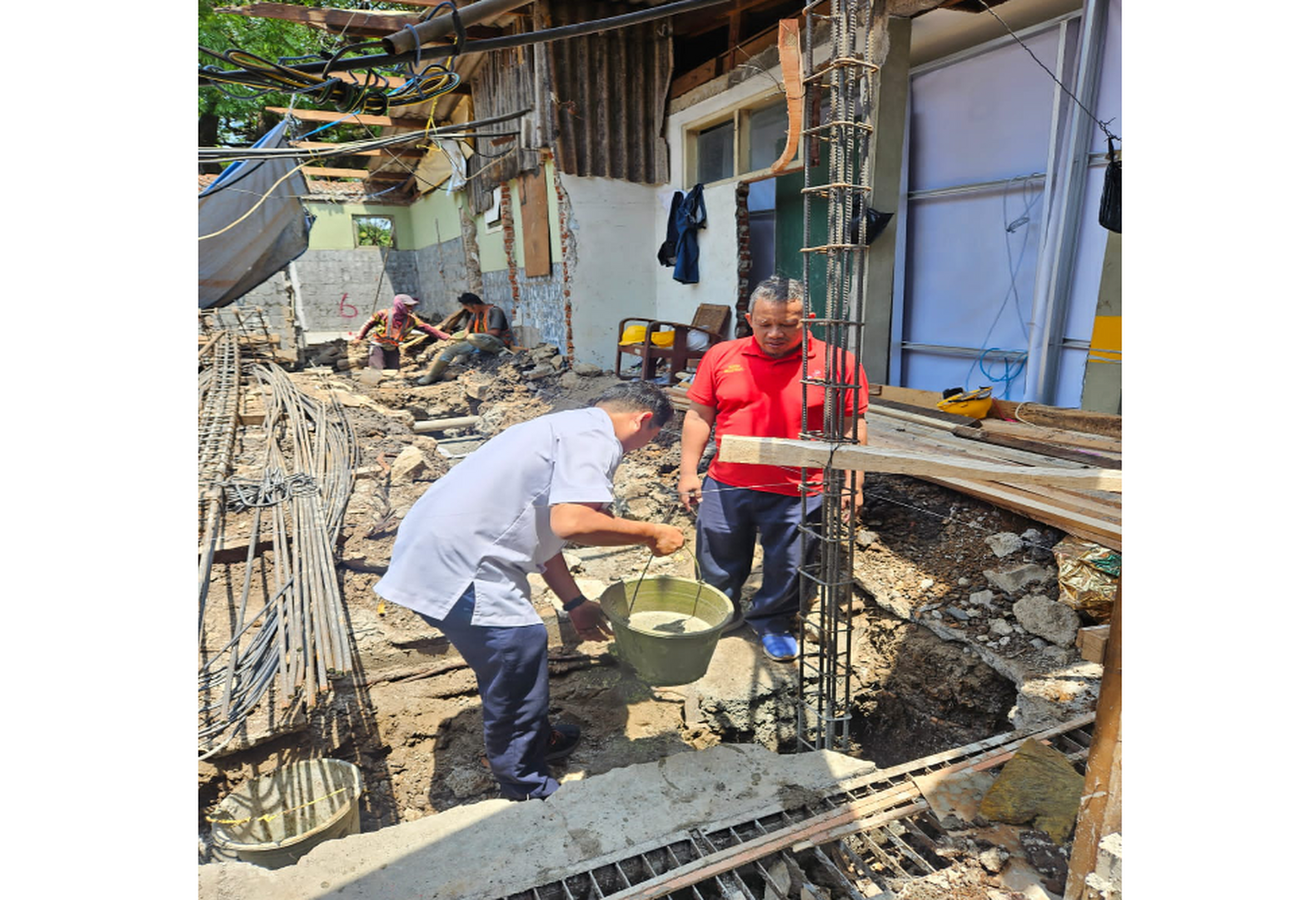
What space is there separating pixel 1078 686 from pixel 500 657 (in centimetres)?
244

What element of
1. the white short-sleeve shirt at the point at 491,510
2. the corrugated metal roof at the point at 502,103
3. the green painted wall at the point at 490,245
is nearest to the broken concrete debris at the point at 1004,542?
the white short-sleeve shirt at the point at 491,510

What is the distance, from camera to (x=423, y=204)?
17281 millimetres

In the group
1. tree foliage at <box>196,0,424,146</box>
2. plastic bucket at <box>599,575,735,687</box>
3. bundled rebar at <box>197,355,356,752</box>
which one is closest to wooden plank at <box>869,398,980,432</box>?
plastic bucket at <box>599,575,735,687</box>

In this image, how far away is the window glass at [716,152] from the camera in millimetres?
8047

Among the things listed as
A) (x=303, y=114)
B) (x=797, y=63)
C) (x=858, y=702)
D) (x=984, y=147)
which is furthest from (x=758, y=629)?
(x=303, y=114)

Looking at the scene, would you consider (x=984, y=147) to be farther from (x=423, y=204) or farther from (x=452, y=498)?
(x=423, y=204)

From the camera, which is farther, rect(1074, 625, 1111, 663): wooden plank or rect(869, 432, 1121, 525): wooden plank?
rect(869, 432, 1121, 525): wooden plank

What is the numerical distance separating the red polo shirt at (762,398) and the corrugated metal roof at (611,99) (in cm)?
626

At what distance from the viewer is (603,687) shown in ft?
12.7

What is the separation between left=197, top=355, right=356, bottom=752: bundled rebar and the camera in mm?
2951

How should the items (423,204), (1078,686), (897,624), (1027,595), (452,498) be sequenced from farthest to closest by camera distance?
1. (423,204)
2. (897,624)
3. (1027,595)
4. (1078,686)
5. (452,498)

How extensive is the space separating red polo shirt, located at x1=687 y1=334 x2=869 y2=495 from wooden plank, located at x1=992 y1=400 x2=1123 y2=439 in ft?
7.14

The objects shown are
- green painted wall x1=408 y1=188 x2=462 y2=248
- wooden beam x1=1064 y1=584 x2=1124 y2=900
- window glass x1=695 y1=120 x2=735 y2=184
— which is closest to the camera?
wooden beam x1=1064 y1=584 x2=1124 y2=900

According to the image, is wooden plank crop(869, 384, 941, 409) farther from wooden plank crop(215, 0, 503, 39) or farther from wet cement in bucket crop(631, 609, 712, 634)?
wooden plank crop(215, 0, 503, 39)
